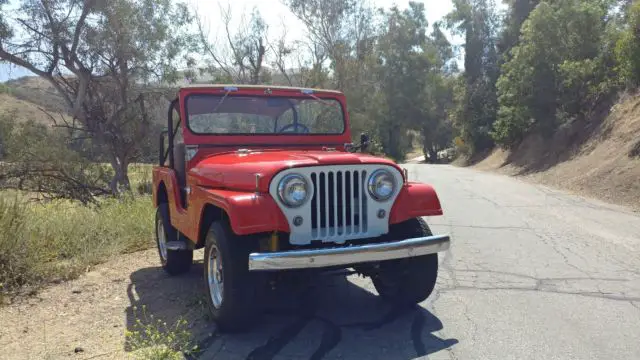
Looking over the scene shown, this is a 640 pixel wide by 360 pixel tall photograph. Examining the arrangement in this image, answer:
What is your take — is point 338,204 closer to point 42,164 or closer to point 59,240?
point 59,240

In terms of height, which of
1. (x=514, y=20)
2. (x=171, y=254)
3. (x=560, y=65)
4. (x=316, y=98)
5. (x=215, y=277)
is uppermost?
(x=514, y=20)

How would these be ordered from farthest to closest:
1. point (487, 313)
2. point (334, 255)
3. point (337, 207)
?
point (487, 313)
point (337, 207)
point (334, 255)

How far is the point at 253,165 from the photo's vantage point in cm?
414

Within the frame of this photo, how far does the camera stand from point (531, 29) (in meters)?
22.4

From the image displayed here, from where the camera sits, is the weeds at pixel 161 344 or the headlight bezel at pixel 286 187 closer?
the weeds at pixel 161 344

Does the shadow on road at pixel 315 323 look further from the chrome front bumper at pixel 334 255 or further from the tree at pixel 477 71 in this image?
the tree at pixel 477 71

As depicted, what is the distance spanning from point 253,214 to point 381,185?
3.37 feet

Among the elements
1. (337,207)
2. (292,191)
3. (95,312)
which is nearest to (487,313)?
(337,207)

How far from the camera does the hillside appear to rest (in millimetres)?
13156

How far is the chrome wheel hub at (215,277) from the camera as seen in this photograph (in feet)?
13.7

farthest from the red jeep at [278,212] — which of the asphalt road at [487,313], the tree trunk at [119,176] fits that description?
the tree trunk at [119,176]

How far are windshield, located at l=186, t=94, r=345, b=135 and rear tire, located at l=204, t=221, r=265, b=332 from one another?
166 centimetres

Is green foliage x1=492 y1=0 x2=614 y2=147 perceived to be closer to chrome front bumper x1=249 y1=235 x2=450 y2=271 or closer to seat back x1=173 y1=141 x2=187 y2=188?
seat back x1=173 y1=141 x2=187 y2=188

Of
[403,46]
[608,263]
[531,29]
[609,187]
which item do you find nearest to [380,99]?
[403,46]
